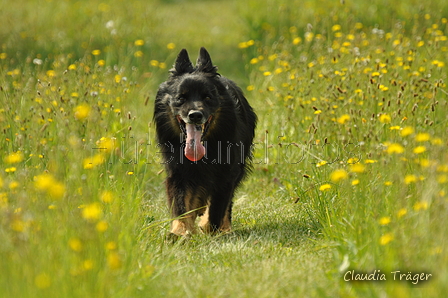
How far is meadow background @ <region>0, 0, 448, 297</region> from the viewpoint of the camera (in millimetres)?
2648

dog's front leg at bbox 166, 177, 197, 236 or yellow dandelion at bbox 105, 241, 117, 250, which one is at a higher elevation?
yellow dandelion at bbox 105, 241, 117, 250

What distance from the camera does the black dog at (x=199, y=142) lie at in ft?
14.4

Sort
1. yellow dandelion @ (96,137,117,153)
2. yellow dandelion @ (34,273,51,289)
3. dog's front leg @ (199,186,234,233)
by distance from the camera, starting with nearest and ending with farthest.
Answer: yellow dandelion @ (34,273,51,289), yellow dandelion @ (96,137,117,153), dog's front leg @ (199,186,234,233)

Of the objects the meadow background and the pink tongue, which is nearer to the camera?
the meadow background

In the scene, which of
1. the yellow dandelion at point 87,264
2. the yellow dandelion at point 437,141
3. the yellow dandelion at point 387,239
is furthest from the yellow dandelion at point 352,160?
the yellow dandelion at point 87,264

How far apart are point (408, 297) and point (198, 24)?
11.4 meters

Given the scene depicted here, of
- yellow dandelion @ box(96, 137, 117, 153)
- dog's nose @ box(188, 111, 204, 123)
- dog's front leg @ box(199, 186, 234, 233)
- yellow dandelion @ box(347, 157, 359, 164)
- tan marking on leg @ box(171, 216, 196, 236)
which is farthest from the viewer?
dog's front leg @ box(199, 186, 234, 233)

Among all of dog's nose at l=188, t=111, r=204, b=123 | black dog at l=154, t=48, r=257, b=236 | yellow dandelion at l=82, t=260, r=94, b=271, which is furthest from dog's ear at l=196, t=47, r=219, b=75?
yellow dandelion at l=82, t=260, r=94, b=271

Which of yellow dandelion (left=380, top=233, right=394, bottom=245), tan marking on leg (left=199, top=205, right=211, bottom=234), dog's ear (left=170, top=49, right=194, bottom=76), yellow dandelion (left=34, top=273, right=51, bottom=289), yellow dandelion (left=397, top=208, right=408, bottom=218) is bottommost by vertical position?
tan marking on leg (left=199, top=205, right=211, bottom=234)

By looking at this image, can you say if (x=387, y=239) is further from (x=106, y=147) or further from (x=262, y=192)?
(x=262, y=192)

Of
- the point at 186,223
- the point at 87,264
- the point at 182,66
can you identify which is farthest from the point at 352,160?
the point at 87,264

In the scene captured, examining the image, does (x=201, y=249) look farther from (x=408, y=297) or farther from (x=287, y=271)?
(x=408, y=297)

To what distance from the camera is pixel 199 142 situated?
14.3ft

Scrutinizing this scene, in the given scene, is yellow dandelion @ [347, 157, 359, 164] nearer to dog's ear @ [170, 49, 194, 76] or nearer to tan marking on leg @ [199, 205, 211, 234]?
tan marking on leg @ [199, 205, 211, 234]
